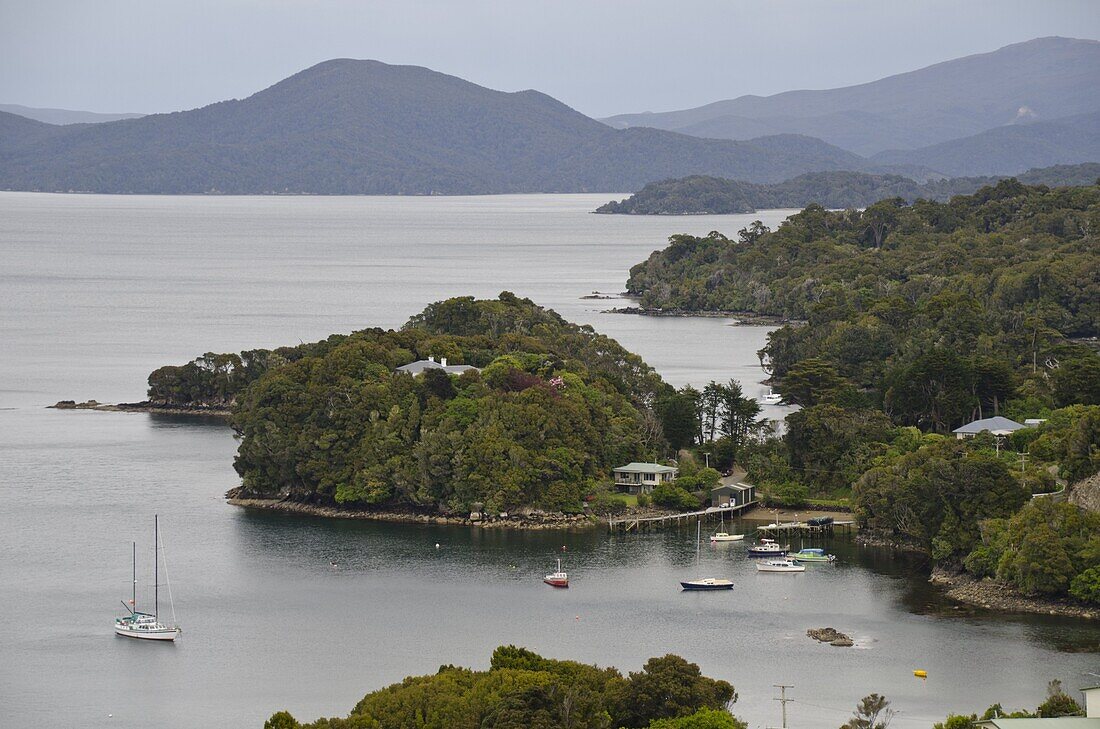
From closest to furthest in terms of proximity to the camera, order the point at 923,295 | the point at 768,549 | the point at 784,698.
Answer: the point at 784,698
the point at 768,549
the point at 923,295

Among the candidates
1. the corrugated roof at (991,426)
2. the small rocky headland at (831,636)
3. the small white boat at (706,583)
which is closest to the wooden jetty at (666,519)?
the small white boat at (706,583)

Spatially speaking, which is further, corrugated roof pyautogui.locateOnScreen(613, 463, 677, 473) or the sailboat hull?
corrugated roof pyautogui.locateOnScreen(613, 463, 677, 473)

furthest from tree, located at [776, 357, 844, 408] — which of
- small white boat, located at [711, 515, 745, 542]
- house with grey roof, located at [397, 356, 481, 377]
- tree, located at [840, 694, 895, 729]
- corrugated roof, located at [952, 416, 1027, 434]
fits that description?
tree, located at [840, 694, 895, 729]

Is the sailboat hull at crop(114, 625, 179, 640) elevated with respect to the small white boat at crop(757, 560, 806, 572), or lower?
lower

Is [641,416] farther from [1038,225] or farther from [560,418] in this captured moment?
[1038,225]

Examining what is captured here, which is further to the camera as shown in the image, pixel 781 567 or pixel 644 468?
pixel 644 468

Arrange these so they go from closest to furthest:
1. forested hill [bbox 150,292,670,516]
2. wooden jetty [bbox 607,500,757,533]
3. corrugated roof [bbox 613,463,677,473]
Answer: wooden jetty [bbox 607,500,757,533]
forested hill [bbox 150,292,670,516]
corrugated roof [bbox 613,463,677,473]

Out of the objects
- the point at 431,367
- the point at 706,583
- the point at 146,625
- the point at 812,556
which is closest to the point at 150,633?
the point at 146,625

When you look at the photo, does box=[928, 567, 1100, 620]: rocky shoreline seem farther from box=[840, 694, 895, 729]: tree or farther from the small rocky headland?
Result: box=[840, 694, 895, 729]: tree

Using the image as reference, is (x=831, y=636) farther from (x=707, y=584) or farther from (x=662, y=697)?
(x=662, y=697)
